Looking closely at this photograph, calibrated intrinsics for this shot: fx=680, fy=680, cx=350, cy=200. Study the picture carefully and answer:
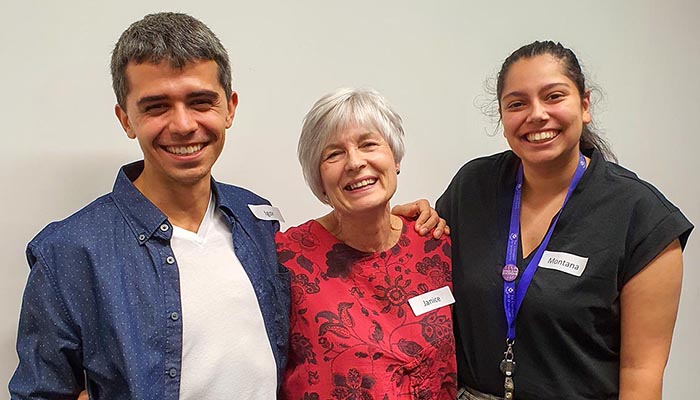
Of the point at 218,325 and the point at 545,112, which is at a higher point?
the point at 545,112

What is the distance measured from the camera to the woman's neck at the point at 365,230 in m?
1.71

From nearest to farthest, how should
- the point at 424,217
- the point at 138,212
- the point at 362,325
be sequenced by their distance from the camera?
the point at 138,212 → the point at 362,325 → the point at 424,217

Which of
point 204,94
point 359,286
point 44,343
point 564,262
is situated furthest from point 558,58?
point 44,343

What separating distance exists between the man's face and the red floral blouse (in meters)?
0.38

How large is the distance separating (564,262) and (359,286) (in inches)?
19.6

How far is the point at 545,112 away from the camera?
5.40ft

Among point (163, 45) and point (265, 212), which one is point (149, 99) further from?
point (265, 212)

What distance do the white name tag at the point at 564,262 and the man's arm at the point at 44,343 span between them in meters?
1.07

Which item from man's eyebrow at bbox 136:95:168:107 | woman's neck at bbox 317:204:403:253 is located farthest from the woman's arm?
man's eyebrow at bbox 136:95:168:107

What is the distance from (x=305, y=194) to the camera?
2172 mm

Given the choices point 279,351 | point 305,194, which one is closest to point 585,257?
point 279,351

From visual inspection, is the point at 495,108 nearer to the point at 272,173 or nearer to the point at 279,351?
the point at 272,173

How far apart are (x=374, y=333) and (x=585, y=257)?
53 centimetres

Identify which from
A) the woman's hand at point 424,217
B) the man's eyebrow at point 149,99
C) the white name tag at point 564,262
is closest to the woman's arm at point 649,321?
the white name tag at point 564,262
